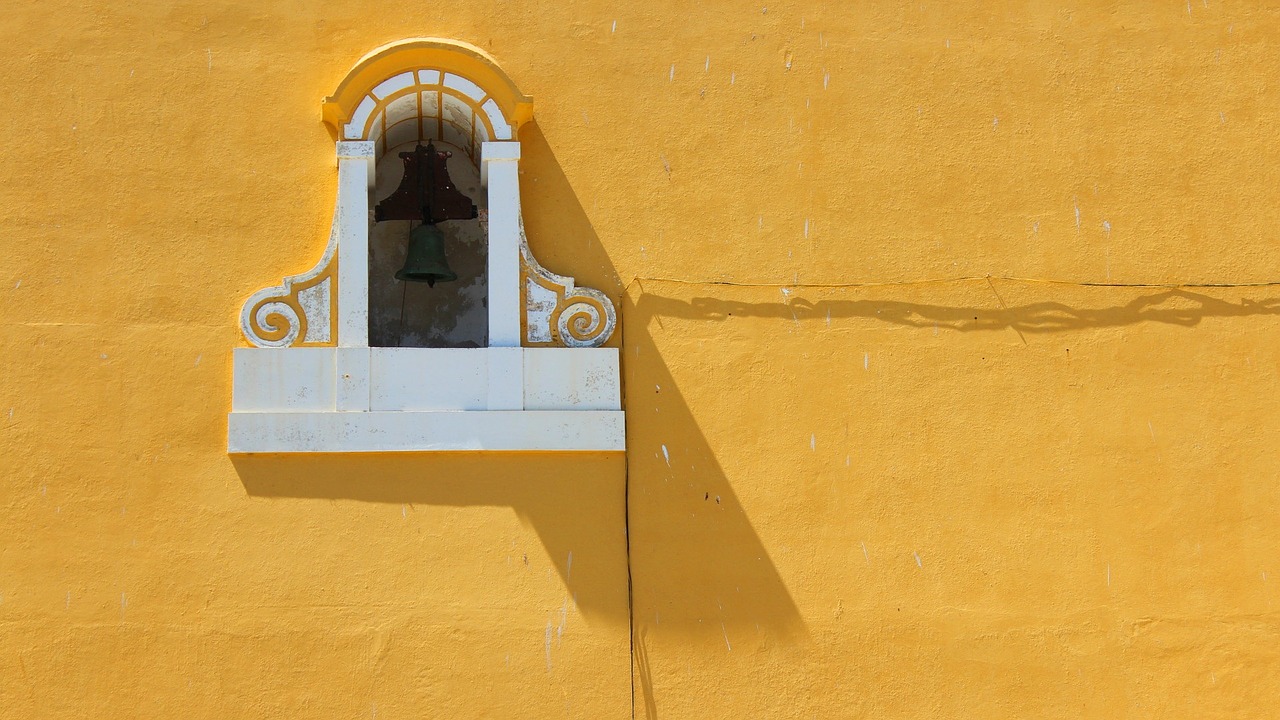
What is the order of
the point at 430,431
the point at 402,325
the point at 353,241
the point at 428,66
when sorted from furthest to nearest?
the point at 402,325 → the point at 428,66 → the point at 353,241 → the point at 430,431

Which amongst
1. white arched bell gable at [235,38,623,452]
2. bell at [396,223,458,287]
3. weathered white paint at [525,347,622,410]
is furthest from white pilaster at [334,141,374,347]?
weathered white paint at [525,347,622,410]

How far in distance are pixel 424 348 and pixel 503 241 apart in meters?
0.48

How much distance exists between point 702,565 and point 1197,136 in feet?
8.33

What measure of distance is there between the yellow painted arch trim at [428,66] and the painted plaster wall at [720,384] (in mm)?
137

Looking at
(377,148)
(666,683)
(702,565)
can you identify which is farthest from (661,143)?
(666,683)

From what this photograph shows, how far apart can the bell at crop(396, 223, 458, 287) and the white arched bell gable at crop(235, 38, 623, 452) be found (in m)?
0.24

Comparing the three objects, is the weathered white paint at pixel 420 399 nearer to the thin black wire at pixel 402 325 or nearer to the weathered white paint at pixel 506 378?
the weathered white paint at pixel 506 378

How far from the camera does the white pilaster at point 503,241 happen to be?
5.18 m

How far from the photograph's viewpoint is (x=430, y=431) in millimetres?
5055

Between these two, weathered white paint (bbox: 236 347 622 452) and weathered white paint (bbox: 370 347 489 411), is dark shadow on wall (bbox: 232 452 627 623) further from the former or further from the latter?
weathered white paint (bbox: 370 347 489 411)

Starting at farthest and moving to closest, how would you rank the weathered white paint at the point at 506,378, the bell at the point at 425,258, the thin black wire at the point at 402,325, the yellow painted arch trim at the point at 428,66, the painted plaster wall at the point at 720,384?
the thin black wire at the point at 402,325 → the bell at the point at 425,258 → the yellow painted arch trim at the point at 428,66 → the weathered white paint at the point at 506,378 → the painted plaster wall at the point at 720,384

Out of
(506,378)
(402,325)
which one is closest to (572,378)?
(506,378)

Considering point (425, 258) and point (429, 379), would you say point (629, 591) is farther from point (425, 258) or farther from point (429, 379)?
point (425, 258)

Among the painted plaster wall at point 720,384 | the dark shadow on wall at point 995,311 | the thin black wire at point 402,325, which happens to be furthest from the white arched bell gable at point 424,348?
the thin black wire at point 402,325
